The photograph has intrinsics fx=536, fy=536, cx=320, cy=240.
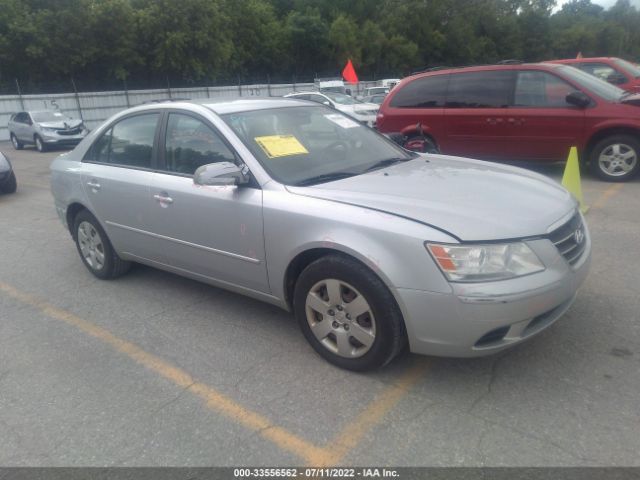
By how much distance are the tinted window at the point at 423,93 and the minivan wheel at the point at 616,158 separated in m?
2.51

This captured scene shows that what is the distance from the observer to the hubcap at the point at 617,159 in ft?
25.5

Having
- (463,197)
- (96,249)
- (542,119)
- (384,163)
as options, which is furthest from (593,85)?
(96,249)

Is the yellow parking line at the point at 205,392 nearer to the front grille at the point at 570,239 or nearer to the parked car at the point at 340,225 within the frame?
the parked car at the point at 340,225

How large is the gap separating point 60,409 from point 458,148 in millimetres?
7353

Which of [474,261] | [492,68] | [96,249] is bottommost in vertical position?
[96,249]

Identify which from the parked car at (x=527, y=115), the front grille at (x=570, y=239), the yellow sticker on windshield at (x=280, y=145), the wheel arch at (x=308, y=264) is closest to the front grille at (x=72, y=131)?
the parked car at (x=527, y=115)

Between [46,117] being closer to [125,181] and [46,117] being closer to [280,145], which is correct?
[125,181]

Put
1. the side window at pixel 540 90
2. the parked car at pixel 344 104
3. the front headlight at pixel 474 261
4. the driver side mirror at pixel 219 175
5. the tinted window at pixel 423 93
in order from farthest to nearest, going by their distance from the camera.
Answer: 1. the parked car at pixel 344 104
2. the tinted window at pixel 423 93
3. the side window at pixel 540 90
4. the driver side mirror at pixel 219 175
5. the front headlight at pixel 474 261

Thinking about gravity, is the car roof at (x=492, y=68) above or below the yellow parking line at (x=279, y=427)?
above

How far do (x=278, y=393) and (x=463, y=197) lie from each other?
1.58 meters

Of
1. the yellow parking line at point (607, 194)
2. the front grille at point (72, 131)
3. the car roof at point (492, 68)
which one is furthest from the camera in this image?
the front grille at point (72, 131)

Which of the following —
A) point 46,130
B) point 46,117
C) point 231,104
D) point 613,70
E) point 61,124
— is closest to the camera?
point 231,104

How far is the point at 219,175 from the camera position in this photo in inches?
131

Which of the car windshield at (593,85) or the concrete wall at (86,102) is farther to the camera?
the concrete wall at (86,102)
